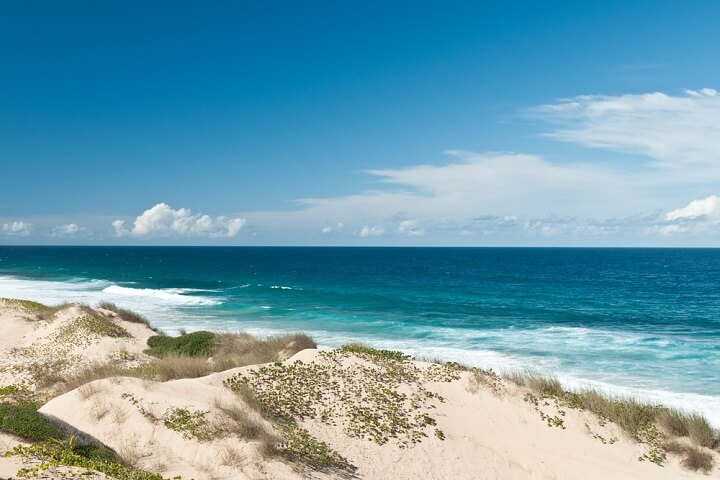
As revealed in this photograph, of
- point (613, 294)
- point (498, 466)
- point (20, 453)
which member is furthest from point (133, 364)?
point (613, 294)

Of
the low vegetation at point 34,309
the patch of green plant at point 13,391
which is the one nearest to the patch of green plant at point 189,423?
the patch of green plant at point 13,391

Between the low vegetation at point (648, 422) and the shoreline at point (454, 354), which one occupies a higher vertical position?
the low vegetation at point (648, 422)

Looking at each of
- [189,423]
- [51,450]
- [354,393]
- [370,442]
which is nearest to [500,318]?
[354,393]

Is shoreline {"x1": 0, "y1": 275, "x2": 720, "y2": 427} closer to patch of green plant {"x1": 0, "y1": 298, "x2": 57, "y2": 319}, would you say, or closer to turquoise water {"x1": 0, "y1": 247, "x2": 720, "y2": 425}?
turquoise water {"x1": 0, "y1": 247, "x2": 720, "y2": 425}

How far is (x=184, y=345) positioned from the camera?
25.9 metres

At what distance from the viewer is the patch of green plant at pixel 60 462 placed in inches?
352

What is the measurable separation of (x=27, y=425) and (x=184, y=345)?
15.2m

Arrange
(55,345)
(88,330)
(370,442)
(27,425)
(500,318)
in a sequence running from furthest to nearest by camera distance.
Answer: (500,318), (88,330), (55,345), (370,442), (27,425)

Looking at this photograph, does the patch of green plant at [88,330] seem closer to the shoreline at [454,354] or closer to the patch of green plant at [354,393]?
the shoreline at [454,354]

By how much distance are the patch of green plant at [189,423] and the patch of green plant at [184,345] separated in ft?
37.8

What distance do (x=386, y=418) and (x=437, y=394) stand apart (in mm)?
2720

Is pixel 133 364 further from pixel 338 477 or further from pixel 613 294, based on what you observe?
pixel 613 294

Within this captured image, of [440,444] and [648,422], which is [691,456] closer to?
[648,422]

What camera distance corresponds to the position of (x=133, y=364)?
22.9 metres
